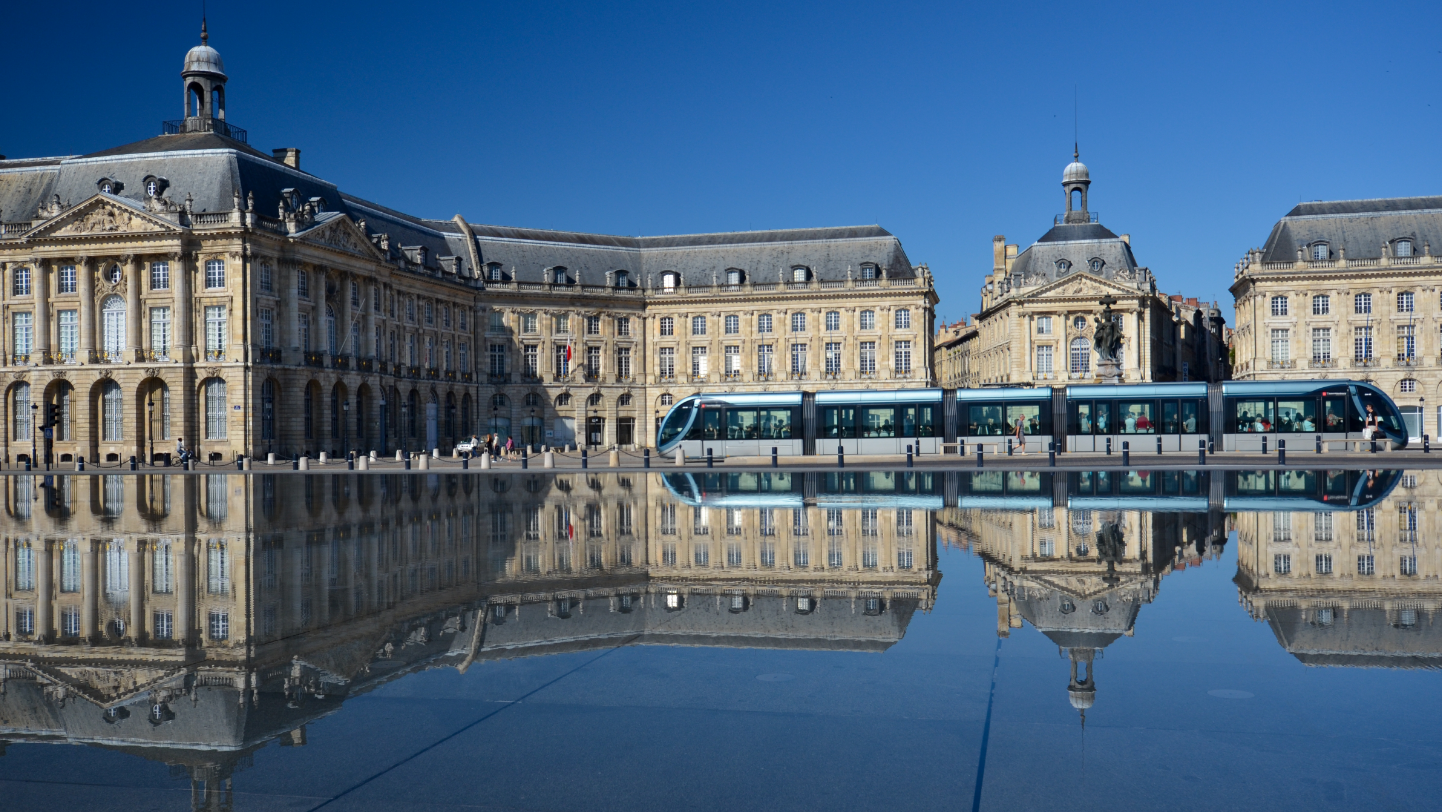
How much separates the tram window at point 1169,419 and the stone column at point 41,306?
58921 mm

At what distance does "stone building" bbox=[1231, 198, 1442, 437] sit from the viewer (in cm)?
8000

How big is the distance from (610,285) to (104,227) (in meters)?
36.5

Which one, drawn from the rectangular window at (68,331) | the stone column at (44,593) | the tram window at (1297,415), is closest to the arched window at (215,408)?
the rectangular window at (68,331)

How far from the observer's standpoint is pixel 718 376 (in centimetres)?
8638

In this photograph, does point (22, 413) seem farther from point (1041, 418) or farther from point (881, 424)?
point (1041, 418)

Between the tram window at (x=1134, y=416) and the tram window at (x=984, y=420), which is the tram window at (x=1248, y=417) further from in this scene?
the tram window at (x=984, y=420)

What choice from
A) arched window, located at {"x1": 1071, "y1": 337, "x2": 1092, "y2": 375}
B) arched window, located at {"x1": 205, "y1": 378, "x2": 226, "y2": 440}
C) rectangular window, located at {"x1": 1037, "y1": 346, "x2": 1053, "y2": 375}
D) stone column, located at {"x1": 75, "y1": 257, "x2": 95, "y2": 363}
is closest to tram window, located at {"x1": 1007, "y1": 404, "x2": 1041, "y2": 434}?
rectangular window, located at {"x1": 1037, "y1": 346, "x2": 1053, "y2": 375}

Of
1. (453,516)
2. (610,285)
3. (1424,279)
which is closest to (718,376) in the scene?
(610,285)

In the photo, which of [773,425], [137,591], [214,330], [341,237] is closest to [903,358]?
[773,425]

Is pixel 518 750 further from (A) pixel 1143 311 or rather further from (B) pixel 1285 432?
(A) pixel 1143 311

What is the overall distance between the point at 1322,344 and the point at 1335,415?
3938cm

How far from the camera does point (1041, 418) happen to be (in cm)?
5203

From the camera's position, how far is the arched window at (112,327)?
59.0 meters

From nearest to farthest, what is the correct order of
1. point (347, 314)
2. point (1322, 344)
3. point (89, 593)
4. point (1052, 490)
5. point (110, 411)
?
1. point (89, 593)
2. point (1052, 490)
3. point (110, 411)
4. point (347, 314)
5. point (1322, 344)
